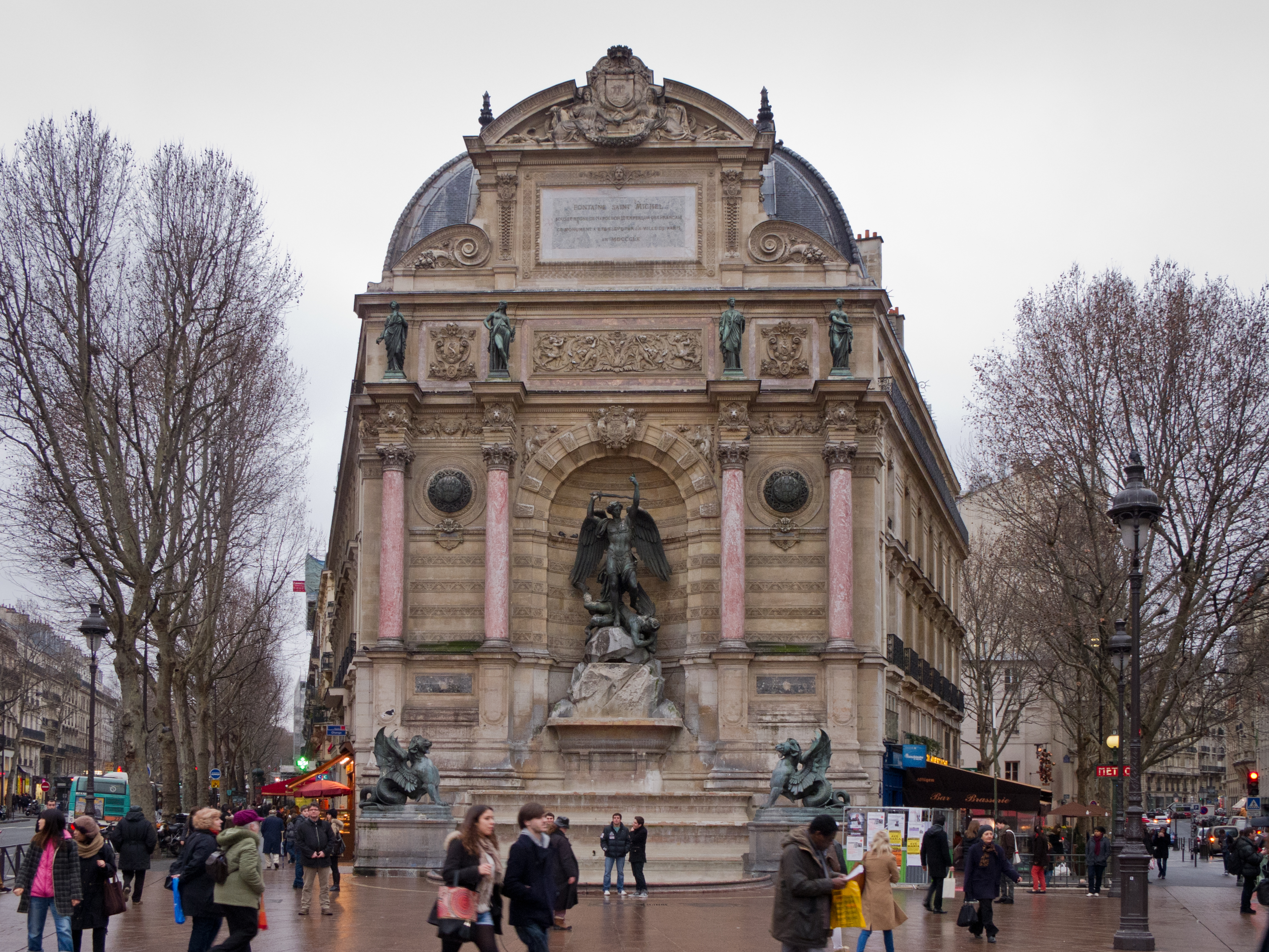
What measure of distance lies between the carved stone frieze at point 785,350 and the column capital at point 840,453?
191 cm

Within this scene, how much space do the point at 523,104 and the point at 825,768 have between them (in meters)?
17.0

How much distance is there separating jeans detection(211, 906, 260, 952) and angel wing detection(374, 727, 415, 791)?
18409mm

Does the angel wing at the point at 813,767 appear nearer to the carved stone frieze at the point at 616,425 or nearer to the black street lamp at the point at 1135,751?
the carved stone frieze at the point at 616,425

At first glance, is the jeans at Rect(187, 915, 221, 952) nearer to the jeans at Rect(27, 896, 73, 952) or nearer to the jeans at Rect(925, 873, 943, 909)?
the jeans at Rect(27, 896, 73, 952)

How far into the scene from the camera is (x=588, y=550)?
38.0 meters

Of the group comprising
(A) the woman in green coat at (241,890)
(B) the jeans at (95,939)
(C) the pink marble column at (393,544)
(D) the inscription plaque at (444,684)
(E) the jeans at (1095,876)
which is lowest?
(E) the jeans at (1095,876)

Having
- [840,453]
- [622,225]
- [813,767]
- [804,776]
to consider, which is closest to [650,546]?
[840,453]

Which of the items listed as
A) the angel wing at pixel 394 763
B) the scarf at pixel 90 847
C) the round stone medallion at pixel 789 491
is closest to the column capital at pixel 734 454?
the round stone medallion at pixel 789 491

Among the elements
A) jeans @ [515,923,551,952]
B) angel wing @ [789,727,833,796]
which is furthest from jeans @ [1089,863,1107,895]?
jeans @ [515,923,551,952]

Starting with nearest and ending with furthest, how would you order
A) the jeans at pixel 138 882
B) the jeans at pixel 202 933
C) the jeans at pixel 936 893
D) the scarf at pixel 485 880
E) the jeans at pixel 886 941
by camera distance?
the scarf at pixel 485 880
the jeans at pixel 202 933
the jeans at pixel 886 941
the jeans at pixel 138 882
the jeans at pixel 936 893

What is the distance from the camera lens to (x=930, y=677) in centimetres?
4947

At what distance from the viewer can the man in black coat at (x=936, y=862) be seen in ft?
83.5

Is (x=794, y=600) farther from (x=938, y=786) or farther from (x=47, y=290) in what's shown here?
(x=47, y=290)

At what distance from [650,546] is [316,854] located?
16.2 meters
